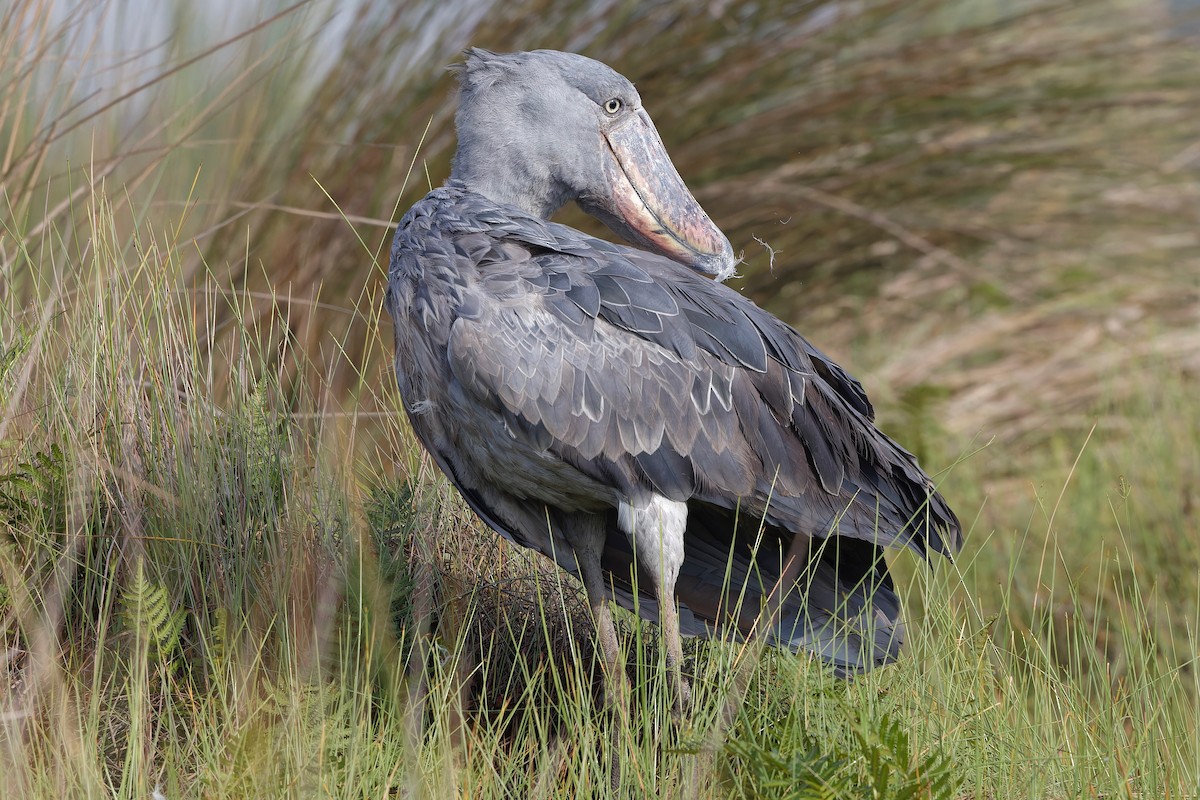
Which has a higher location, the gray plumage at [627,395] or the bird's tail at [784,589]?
the gray plumage at [627,395]

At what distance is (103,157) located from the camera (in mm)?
3207

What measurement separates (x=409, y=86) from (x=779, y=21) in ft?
4.11

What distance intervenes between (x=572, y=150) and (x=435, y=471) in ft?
2.56

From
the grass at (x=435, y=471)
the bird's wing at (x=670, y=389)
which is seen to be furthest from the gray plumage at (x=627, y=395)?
the grass at (x=435, y=471)

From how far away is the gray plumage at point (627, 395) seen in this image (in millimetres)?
2324

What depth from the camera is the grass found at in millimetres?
2221

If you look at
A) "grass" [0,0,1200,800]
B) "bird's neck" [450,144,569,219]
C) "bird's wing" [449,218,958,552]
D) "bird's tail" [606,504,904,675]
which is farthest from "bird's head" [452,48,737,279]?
"bird's tail" [606,504,904,675]

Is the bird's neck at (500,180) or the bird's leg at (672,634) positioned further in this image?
the bird's neck at (500,180)

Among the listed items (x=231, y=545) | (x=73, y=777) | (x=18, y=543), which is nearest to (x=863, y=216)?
(x=231, y=545)

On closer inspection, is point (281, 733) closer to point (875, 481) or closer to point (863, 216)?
point (875, 481)

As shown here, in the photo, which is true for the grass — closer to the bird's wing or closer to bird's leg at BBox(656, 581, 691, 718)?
bird's leg at BBox(656, 581, 691, 718)

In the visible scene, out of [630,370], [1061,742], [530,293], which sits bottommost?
[1061,742]

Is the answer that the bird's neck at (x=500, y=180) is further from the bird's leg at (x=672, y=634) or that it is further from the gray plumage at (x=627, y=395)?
the bird's leg at (x=672, y=634)

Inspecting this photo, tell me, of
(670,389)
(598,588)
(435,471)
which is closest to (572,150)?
(670,389)
